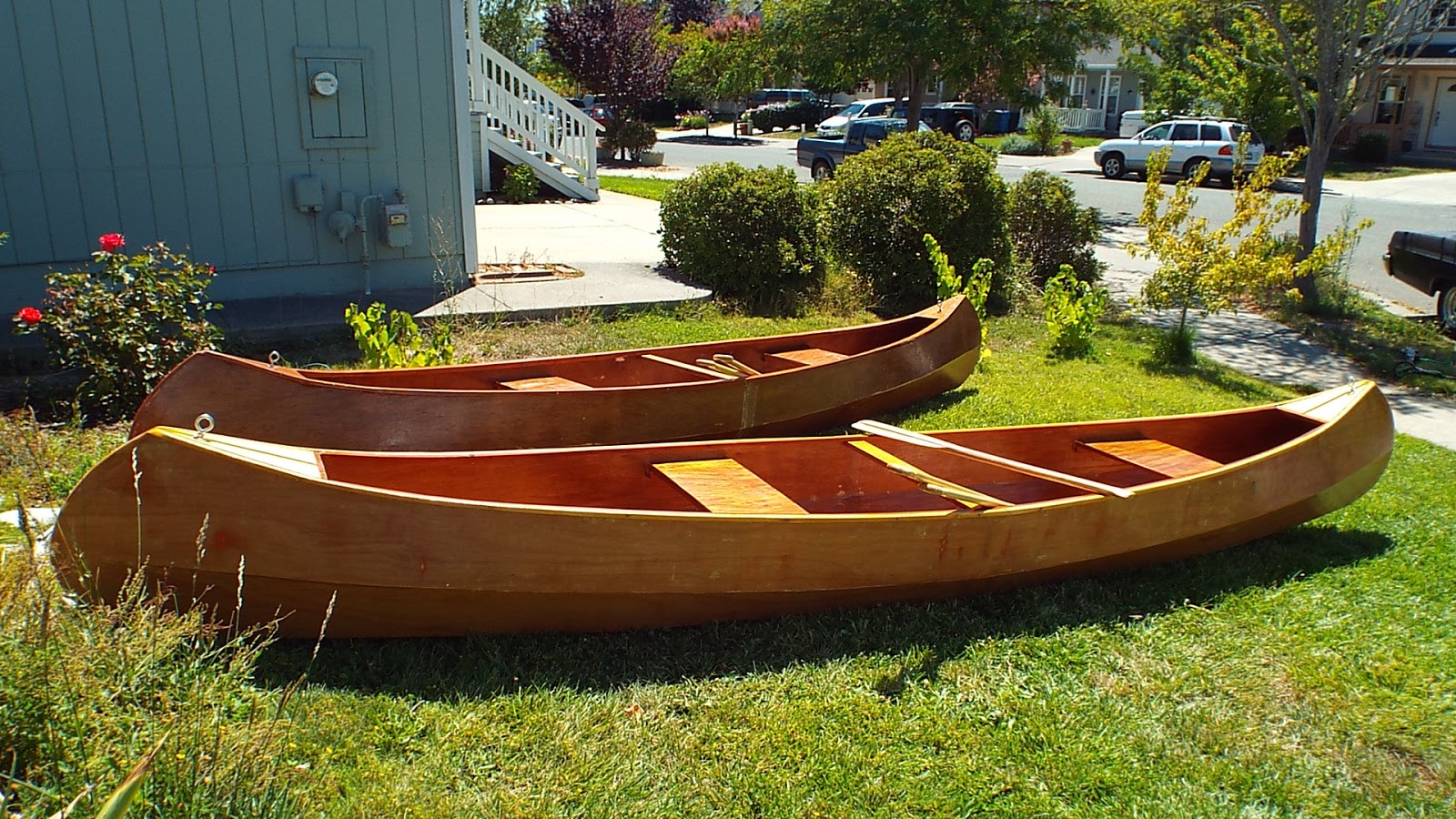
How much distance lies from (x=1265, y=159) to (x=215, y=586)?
828 centimetres

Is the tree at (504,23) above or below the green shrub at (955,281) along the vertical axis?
above

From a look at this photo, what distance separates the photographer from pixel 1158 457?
5281mm

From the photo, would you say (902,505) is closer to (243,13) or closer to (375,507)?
(375,507)

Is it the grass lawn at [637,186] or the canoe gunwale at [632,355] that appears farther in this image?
the grass lawn at [637,186]

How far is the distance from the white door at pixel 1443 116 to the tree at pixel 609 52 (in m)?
25.5

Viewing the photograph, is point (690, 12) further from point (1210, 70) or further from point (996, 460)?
point (996, 460)

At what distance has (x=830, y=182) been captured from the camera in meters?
11.5

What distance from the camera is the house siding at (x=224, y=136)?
319 inches

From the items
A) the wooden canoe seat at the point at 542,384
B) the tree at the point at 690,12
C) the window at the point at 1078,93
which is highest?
the tree at the point at 690,12

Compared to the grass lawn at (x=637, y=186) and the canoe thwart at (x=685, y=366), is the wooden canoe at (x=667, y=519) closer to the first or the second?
the canoe thwart at (x=685, y=366)

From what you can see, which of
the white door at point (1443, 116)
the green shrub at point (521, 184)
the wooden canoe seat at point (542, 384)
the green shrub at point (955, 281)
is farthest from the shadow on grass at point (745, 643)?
the white door at point (1443, 116)

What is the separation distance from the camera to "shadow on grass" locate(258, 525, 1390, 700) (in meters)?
3.73

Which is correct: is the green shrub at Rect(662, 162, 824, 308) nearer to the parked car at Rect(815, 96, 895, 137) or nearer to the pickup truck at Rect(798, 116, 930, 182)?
the pickup truck at Rect(798, 116, 930, 182)

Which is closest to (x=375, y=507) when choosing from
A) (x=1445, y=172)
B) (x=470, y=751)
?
(x=470, y=751)
